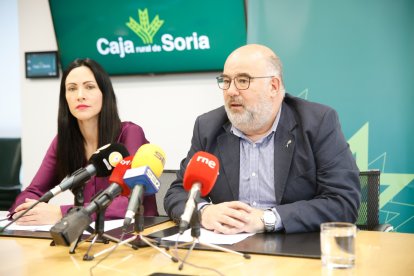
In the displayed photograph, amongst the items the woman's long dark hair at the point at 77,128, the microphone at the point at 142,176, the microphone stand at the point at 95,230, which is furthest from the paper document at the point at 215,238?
the woman's long dark hair at the point at 77,128

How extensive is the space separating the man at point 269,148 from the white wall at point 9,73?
3.50 m

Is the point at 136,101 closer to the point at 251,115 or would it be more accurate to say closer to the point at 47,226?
the point at 251,115

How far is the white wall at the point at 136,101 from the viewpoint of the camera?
421cm

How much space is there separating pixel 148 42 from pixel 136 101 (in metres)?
0.49

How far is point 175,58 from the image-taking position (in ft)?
13.7

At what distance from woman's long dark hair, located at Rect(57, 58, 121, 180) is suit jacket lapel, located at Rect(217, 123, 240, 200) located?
0.67 meters

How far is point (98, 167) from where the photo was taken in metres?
1.87

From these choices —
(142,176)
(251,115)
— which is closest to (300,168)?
(251,115)

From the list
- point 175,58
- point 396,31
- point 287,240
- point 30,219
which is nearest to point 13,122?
point 175,58

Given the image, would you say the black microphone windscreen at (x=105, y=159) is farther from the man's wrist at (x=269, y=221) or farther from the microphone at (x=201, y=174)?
the man's wrist at (x=269, y=221)

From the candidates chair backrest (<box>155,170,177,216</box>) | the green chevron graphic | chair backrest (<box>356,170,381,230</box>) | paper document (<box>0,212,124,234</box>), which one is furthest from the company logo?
paper document (<box>0,212,124,234</box>)

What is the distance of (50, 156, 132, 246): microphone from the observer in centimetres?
151

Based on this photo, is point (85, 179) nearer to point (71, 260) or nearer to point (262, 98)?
point (71, 260)

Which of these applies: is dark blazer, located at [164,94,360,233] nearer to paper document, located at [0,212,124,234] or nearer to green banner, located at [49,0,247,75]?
paper document, located at [0,212,124,234]
